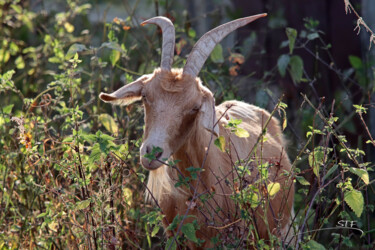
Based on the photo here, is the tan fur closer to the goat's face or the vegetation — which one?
the goat's face

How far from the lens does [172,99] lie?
3.90 metres

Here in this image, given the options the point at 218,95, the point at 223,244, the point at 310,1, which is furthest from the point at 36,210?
the point at 310,1

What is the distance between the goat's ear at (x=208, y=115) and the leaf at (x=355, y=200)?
95 centimetres

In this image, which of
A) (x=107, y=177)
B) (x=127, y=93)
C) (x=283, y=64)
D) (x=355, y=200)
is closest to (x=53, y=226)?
(x=107, y=177)

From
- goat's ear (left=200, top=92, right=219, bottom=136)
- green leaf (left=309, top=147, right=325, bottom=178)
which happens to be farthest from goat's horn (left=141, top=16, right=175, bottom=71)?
green leaf (left=309, top=147, right=325, bottom=178)

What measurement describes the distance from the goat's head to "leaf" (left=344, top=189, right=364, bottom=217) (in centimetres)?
95

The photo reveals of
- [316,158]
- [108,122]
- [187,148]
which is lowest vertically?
[108,122]

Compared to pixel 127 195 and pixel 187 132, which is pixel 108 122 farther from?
pixel 187 132

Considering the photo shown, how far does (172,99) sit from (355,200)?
4.47ft

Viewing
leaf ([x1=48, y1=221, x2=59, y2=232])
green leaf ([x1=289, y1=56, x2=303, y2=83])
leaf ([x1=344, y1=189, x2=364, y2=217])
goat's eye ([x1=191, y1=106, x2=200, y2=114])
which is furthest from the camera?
green leaf ([x1=289, y1=56, x2=303, y2=83])

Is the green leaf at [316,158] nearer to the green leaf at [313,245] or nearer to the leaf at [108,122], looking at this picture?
the green leaf at [313,245]

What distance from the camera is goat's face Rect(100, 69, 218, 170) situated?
3.77m

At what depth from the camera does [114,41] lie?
5.12m

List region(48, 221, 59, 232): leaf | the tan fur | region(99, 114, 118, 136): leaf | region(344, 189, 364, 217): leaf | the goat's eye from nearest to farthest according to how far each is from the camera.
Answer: region(344, 189, 364, 217): leaf
the tan fur
the goat's eye
region(48, 221, 59, 232): leaf
region(99, 114, 118, 136): leaf
